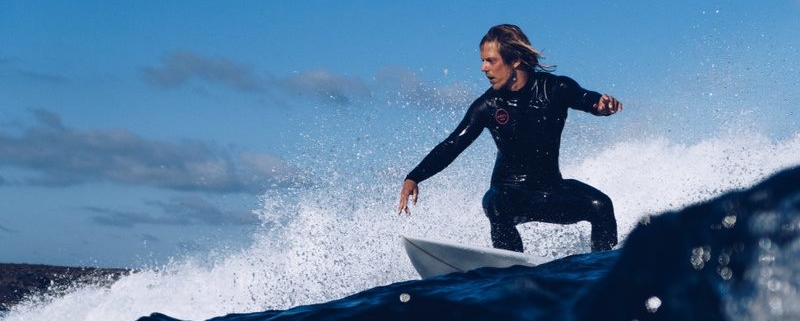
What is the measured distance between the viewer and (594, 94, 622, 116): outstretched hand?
647cm

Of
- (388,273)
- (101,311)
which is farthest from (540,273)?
(101,311)

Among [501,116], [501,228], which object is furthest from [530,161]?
[501,228]

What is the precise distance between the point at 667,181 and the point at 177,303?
9644 millimetres

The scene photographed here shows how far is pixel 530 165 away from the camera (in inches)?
259

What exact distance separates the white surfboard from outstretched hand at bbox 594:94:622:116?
1.44 meters

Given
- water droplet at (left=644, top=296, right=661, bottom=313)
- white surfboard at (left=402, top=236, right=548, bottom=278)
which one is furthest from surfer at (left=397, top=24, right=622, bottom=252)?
water droplet at (left=644, top=296, right=661, bottom=313)

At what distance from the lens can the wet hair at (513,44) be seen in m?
6.68

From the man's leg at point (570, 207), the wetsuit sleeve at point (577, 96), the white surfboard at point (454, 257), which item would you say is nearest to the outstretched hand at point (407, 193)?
the white surfboard at point (454, 257)

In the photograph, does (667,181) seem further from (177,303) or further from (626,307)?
(626,307)

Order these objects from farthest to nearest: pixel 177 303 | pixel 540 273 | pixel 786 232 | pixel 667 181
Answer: pixel 667 181 → pixel 177 303 → pixel 540 273 → pixel 786 232

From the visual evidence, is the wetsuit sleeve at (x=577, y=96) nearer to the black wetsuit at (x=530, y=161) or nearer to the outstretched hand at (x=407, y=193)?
the black wetsuit at (x=530, y=161)

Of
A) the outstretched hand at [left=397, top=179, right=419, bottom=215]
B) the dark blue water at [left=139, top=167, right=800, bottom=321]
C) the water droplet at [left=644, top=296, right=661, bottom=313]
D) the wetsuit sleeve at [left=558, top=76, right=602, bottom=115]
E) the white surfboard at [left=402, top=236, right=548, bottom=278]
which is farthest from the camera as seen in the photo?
the outstretched hand at [left=397, top=179, right=419, bottom=215]

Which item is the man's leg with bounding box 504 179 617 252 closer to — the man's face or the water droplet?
the man's face

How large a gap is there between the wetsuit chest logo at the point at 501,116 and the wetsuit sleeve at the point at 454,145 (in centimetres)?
13
